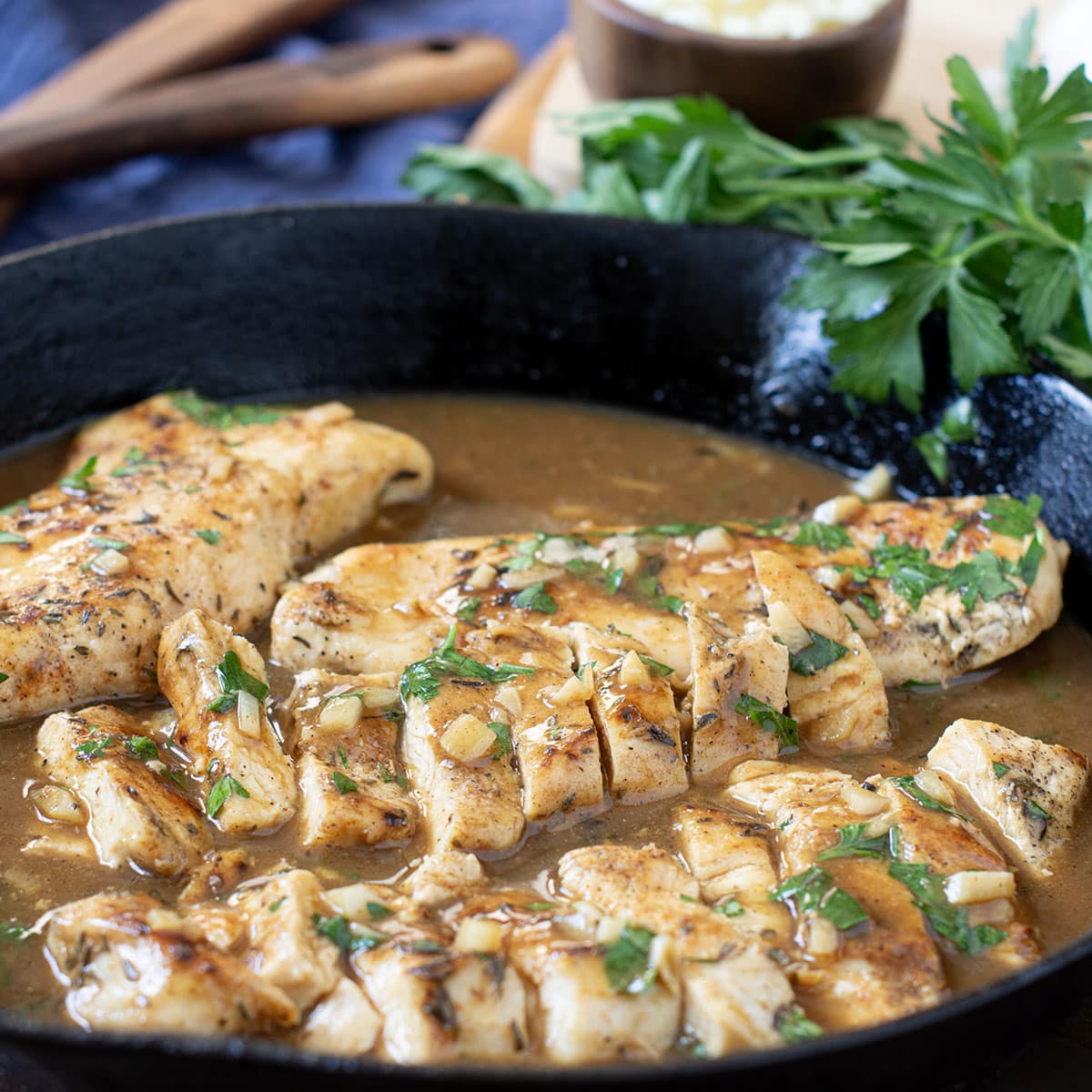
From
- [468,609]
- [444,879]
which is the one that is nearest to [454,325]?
[468,609]

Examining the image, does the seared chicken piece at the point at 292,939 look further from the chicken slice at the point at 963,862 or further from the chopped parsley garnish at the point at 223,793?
the chicken slice at the point at 963,862

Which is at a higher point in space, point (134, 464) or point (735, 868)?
point (134, 464)

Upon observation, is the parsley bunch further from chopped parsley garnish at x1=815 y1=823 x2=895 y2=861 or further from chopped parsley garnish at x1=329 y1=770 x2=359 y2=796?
chopped parsley garnish at x1=329 y1=770 x2=359 y2=796

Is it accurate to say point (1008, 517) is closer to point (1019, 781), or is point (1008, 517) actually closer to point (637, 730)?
point (1019, 781)

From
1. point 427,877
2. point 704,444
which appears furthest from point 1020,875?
point 704,444

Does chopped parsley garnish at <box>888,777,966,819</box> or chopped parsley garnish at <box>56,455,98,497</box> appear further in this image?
chopped parsley garnish at <box>56,455,98,497</box>

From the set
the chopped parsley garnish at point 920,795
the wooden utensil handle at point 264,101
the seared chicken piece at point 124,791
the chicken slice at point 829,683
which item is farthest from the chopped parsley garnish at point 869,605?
the wooden utensil handle at point 264,101

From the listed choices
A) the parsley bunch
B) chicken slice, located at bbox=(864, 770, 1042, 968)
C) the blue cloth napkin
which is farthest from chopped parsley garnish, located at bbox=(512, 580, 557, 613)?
the blue cloth napkin
